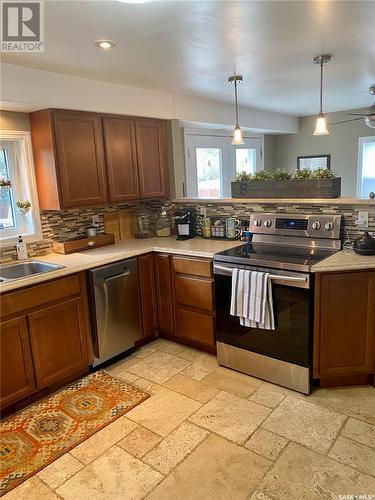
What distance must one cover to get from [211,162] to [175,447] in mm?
3880

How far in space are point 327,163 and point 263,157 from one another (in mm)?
1037

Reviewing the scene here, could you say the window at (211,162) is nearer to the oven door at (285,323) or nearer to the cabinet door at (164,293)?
the cabinet door at (164,293)

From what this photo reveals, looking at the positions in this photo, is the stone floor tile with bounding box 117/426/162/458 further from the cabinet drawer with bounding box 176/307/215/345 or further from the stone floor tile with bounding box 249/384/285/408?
the cabinet drawer with bounding box 176/307/215/345

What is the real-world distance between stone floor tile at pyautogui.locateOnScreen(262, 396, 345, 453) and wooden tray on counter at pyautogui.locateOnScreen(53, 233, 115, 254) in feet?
6.55

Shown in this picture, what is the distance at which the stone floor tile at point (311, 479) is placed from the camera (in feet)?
5.82

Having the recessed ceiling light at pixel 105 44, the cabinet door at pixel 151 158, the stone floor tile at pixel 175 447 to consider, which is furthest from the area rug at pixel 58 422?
the recessed ceiling light at pixel 105 44

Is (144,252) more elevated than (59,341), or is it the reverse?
(144,252)

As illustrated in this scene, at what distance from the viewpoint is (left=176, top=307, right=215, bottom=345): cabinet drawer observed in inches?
121

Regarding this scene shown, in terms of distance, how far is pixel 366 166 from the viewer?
588 centimetres

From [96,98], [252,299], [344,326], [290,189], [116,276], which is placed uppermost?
[96,98]

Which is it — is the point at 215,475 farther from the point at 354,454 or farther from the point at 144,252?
the point at 144,252

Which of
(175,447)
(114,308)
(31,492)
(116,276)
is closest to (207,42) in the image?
(116,276)

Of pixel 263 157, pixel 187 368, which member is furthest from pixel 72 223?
pixel 263 157

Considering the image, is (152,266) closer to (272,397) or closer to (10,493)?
(272,397)
